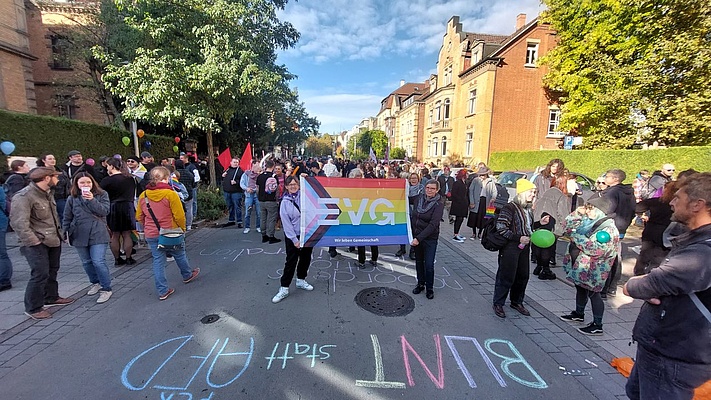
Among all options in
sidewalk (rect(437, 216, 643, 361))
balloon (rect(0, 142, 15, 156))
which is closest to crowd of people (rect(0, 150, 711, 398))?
sidewalk (rect(437, 216, 643, 361))

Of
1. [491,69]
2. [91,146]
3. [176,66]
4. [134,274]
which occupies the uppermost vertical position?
[491,69]

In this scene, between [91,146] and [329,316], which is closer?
[329,316]

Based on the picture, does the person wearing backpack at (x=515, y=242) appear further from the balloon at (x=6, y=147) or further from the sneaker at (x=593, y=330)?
the balloon at (x=6, y=147)

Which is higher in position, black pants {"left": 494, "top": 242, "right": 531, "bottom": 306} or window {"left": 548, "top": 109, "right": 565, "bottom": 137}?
window {"left": 548, "top": 109, "right": 565, "bottom": 137}

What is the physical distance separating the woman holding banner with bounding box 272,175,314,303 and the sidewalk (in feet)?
10.2

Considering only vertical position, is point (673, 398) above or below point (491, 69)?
below

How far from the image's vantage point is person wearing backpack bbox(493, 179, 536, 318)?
12.8 ft

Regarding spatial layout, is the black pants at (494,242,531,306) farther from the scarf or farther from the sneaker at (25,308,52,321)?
the sneaker at (25,308,52,321)

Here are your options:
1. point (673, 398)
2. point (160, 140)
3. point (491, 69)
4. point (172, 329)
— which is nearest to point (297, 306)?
point (172, 329)

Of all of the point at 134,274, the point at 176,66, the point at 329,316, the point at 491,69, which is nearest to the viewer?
the point at 329,316

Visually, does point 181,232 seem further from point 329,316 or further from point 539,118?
point 539,118

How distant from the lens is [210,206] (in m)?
9.70

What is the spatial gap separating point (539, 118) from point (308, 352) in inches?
1029

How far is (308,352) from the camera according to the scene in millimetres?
3223
